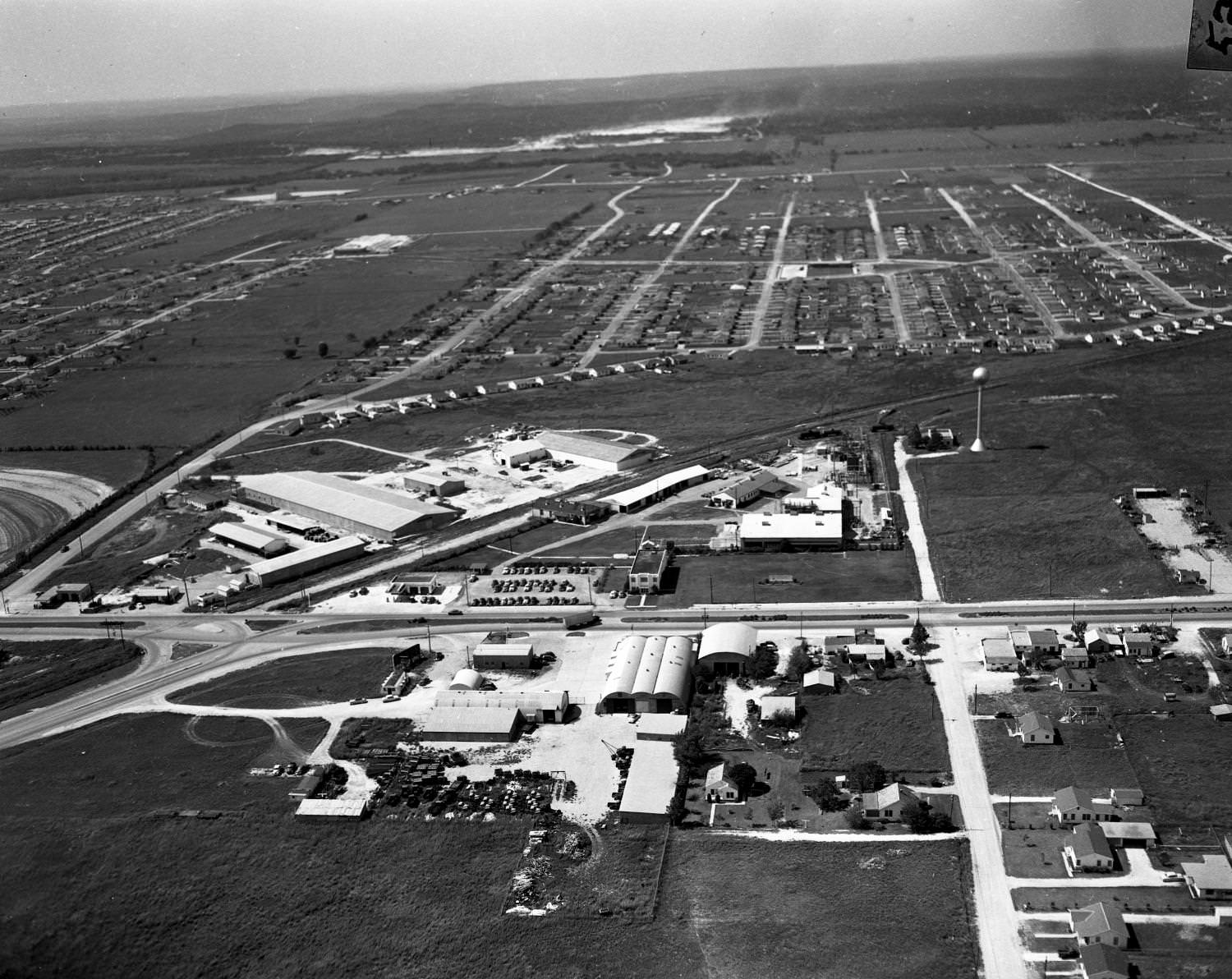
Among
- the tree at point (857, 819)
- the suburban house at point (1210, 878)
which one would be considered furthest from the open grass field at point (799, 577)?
the suburban house at point (1210, 878)

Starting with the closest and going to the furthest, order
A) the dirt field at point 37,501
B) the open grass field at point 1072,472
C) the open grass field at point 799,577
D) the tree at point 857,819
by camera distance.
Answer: the tree at point 857,819
the open grass field at point 799,577
the open grass field at point 1072,472
the dirt field at point 37,501

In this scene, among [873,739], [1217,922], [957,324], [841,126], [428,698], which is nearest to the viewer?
[1217,922]

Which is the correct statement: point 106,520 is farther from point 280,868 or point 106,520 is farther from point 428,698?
point 280,868

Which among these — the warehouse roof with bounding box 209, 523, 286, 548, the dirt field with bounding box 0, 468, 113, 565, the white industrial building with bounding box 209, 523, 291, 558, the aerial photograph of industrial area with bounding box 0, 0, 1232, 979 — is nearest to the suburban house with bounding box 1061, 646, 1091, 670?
the aerial photograph of industrial area with bounding box 0, 0, 1232, 979

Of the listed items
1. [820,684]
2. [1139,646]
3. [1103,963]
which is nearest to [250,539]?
[820,684]

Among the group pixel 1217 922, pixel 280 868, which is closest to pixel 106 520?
pixel 280 868

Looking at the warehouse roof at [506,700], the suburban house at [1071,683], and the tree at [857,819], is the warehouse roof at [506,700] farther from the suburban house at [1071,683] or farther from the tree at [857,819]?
the suburban house at [1071,683]
